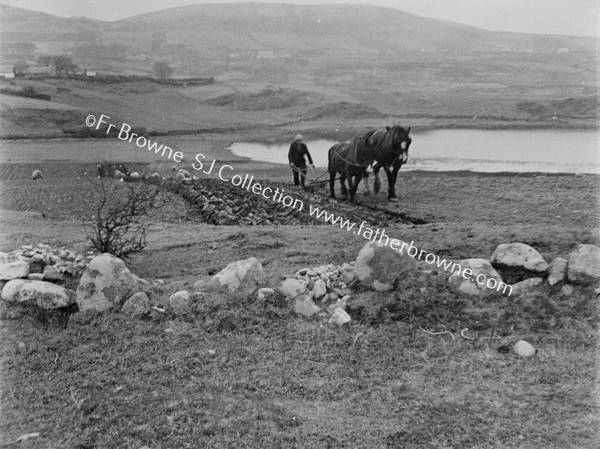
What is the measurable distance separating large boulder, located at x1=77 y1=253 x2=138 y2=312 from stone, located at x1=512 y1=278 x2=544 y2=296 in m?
5.02

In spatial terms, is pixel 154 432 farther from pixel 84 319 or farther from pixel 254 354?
pixel 84 319

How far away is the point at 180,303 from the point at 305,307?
1.60m

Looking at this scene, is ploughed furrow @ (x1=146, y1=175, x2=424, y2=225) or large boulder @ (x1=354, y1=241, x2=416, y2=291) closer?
large boulder @ (x1=354, y1=241, x2=416, y2=291)

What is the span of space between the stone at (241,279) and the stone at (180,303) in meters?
0.47

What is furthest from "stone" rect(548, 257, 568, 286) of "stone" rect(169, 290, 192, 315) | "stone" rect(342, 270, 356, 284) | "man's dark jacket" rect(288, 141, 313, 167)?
"man's dark jacket" rect(288, 141, 313, 167)

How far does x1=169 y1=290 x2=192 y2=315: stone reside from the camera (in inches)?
270

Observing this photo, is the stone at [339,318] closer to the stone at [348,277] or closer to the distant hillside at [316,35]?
the stone at [348,277]

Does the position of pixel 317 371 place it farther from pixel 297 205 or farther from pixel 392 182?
pixel 392 182

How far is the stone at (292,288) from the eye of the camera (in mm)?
7185

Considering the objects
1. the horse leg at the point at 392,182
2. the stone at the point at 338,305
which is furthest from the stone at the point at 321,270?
the horse leg at the point at 392,182

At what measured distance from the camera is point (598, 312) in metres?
6.67

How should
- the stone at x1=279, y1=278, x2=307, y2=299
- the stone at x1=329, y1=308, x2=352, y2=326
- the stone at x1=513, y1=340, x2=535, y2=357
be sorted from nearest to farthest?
the stone at x1=513, y1=340, x2=535, y2=357 < the stone at x1=329, y1=308, x2=352, y2=326 < the stone at x1=279, y1=278, x2=307, y2=299

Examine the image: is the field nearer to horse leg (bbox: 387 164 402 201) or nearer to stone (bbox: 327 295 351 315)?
stone (bbox: 327 295 351 315)

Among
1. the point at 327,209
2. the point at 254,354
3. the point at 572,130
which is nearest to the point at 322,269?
the point at 254,354
